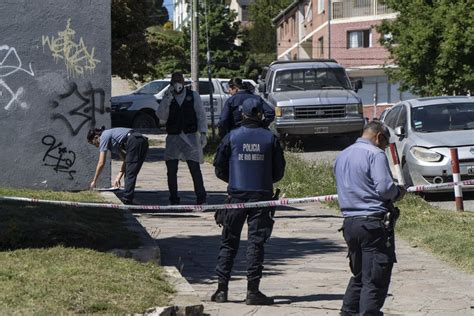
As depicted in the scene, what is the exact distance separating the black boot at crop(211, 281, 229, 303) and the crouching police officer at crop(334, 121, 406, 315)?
4.62 ft

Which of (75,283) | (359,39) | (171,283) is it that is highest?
(359,39)

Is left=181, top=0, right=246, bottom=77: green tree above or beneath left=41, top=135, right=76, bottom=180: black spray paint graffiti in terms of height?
above

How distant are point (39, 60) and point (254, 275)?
6.92 m

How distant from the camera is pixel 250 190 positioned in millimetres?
7602

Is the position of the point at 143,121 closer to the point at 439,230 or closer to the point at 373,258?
the point at 439,230

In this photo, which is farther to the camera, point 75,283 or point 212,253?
point 212,253

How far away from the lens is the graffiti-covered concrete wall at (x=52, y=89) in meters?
13.1

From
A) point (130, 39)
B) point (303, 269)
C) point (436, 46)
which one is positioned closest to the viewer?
point (303, 269)

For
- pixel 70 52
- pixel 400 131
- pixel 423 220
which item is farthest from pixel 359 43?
pixel 423 220

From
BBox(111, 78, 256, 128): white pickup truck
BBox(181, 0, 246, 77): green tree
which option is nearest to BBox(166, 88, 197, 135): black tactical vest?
BBox(111, 78, 256, 128): white pickup truck

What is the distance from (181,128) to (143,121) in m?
15.5

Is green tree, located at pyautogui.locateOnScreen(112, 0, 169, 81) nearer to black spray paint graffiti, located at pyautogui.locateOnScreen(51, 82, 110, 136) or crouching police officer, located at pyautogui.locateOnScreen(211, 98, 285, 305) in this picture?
Answer: black spray paint graffiti, located at pyautogui.locateOnScreen(51, 82, 110, 136)

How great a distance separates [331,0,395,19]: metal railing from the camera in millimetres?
53844

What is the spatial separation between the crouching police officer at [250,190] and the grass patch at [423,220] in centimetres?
255
